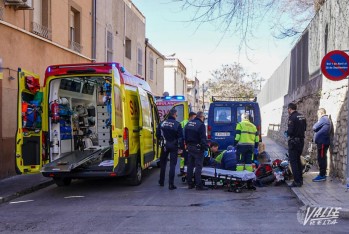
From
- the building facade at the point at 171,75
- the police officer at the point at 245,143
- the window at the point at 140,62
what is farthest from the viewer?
the building facade at the point at 171,75

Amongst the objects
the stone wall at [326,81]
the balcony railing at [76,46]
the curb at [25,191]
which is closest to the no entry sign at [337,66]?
the stone wall at [326,81]

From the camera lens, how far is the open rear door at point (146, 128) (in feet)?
34.0

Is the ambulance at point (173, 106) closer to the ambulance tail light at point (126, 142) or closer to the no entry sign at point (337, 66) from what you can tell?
the ambulance tail light at point (126, 142)

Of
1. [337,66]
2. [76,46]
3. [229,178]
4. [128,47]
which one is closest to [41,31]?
[76,46]

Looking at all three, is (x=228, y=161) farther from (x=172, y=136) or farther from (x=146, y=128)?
(x=146, y=128)

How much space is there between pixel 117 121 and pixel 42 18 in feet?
20.6

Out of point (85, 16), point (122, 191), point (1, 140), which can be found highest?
point (85, 16)

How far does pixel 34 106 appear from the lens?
9.26m

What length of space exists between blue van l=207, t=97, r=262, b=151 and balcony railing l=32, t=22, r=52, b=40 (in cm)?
555

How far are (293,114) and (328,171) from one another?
2.29m

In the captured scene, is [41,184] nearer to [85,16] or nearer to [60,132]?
[60,132]

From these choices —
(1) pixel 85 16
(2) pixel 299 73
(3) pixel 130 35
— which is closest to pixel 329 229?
(2) pixel 299 73

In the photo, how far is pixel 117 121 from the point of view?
914cm

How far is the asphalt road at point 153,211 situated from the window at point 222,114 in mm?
4754
